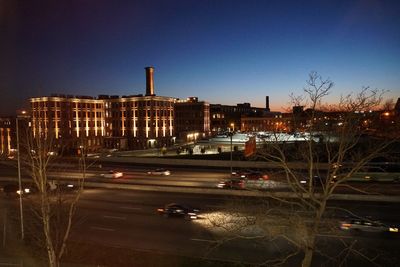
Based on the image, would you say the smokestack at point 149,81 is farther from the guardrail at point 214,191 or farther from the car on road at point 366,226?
the car on road at point 366,226

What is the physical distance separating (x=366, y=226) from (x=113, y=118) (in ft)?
301

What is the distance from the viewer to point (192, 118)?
402 ft

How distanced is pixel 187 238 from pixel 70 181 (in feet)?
76.8

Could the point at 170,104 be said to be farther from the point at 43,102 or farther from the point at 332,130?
the point at 332,130

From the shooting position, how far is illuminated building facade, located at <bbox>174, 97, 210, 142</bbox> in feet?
399

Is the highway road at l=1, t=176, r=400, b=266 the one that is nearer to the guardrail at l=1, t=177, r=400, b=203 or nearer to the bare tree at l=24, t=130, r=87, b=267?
the guardrail at l=1, t=177, r=400, b=203

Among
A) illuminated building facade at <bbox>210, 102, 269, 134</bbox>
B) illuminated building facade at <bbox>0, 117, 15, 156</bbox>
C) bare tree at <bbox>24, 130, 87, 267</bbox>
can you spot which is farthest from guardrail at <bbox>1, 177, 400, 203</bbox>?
illuminated building facade at <bbox>210, 102, 269, 134</bbox>

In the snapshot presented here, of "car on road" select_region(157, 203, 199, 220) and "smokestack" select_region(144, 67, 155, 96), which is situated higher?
"smokestack" select_region(144, 67, 155, 96)

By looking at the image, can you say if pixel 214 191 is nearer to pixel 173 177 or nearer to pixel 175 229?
pixel 173 177

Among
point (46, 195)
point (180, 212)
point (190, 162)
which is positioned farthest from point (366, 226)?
point (190, 162)

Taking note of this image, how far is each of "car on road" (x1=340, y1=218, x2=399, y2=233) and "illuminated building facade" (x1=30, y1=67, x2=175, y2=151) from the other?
7837 cm

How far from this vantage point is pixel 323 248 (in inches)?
786

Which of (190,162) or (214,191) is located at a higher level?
(190,162)

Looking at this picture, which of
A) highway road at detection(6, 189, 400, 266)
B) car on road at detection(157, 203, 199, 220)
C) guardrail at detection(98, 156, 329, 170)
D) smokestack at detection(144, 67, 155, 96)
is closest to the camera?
highway road at detection(6, 189, 400, 266)
